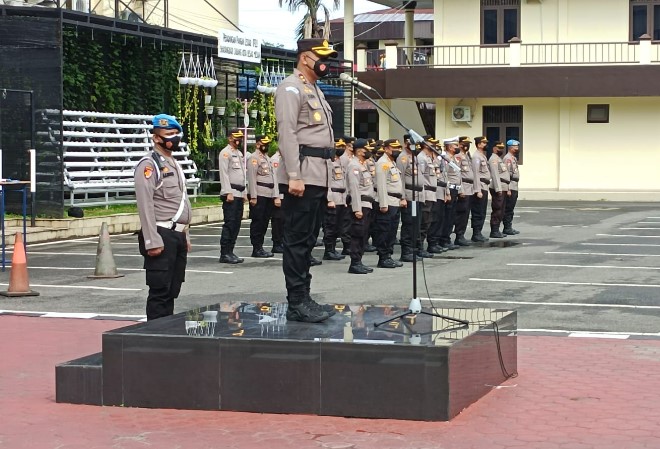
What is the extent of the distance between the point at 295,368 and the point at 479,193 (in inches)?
587

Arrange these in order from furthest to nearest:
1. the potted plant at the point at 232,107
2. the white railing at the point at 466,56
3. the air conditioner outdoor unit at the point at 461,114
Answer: the air conditioner outdoor unit at the point at 461,114 < the white railing at the point at 466,56 < the potted plant at the point at 232,107

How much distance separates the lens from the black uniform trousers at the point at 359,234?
16750mm

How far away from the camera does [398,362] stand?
292 inches

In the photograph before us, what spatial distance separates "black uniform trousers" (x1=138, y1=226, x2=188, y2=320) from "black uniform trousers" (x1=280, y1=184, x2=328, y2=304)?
0.96m

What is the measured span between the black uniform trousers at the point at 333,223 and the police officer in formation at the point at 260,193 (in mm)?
863

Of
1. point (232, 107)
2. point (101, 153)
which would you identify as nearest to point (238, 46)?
point (232, 107)

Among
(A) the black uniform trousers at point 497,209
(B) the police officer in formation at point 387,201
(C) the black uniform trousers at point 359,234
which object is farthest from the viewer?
(A) the black uniform trousers at point 497,209

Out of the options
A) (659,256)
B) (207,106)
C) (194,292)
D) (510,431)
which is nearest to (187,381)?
(510,431)

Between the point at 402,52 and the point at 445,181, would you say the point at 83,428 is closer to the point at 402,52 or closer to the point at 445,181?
the point at 445,181

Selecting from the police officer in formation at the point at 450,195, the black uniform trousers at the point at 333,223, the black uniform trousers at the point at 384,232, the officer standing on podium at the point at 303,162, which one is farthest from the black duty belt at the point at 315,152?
the police officer in formation at the point at 450,195

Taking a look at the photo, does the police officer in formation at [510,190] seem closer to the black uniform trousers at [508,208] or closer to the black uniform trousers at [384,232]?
the black uniform trousers at [508,208]

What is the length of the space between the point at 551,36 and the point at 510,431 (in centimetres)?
3279

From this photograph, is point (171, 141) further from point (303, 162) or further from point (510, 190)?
point (510, 190)

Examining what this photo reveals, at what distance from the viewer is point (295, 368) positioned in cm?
764
